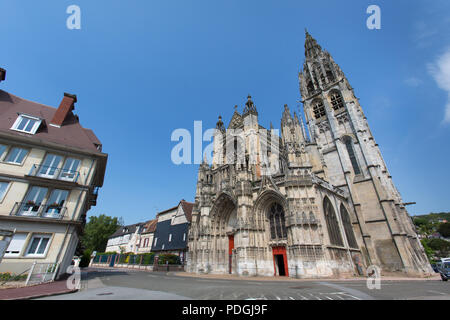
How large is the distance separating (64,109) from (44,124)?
7.11 feet

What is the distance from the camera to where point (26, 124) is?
508 inches

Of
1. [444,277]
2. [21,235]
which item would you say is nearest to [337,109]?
[444,277]

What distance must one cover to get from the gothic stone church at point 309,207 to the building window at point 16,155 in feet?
55.7

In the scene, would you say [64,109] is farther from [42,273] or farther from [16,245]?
[42,273]

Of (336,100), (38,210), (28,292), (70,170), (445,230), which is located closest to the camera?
(28,292)

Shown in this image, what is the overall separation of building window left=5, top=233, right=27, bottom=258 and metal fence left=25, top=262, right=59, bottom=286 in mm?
1323

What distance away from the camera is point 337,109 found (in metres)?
29.4

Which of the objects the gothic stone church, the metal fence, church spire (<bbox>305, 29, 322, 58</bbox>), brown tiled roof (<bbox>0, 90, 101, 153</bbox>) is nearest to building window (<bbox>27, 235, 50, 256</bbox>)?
the metal fence

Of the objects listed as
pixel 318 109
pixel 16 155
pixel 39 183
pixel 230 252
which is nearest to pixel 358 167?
pixel 318 109

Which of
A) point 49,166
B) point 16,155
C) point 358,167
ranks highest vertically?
point 358,167

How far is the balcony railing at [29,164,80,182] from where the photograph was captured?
474 inches

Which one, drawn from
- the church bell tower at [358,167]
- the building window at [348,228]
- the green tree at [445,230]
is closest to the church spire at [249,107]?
the church bell tower at [358,167]

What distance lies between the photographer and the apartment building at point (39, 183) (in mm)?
10766
